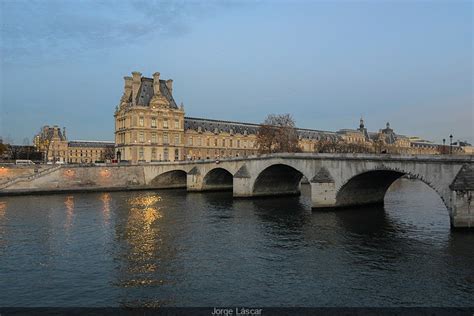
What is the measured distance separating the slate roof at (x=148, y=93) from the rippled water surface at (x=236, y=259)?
54937 mm

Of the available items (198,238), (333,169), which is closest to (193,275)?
(198,238)

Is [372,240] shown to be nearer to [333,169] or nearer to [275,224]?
[275,224]

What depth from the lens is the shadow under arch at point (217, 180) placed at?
231 feet

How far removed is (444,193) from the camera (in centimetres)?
3198

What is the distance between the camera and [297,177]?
59531 millimetres

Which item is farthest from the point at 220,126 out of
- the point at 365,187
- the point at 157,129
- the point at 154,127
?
the point at 365,187

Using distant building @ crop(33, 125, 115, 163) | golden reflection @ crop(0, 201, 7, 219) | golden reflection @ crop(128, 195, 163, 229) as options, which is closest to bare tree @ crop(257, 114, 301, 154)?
golden reflection @ crop(128, 195, 163, 229)

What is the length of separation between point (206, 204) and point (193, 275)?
30088 mm

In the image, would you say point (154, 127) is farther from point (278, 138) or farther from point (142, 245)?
point (142, 245)

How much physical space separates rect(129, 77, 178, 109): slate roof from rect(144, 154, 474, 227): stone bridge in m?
22.5

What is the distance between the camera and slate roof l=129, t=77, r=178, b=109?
9275 centimetres

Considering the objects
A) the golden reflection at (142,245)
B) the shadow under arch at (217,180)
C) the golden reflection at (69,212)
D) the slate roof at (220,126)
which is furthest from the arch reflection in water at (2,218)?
the slate roof at (220,126)

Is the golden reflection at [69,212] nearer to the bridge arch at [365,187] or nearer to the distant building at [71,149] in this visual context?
the bridge arch at [365,187]

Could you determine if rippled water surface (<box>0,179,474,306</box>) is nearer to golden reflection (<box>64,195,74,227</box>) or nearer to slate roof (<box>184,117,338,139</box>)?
golden reflection (<box>64,195,74,227</box>)
